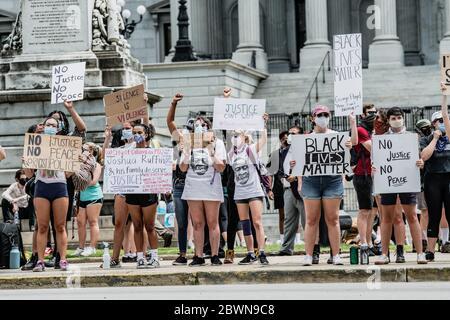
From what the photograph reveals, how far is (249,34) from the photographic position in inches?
2301

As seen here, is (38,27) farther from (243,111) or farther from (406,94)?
(406,94)

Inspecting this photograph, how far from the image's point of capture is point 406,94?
50.7 meters

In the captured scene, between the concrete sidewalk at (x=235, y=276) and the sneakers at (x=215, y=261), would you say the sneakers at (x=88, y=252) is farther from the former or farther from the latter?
the concrete sidewalk at (x=235, y=276)

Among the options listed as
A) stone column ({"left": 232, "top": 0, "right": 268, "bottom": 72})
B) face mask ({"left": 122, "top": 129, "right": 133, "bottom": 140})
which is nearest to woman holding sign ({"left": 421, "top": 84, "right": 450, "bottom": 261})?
face mask ({"left": 122, "top": 129, "right": 133, "bottom": 140})

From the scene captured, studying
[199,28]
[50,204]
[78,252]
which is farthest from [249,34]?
[50,204]

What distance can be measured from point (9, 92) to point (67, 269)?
7357 mm

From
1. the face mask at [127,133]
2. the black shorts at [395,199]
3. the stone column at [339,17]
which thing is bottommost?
the black shorts at [395,199]

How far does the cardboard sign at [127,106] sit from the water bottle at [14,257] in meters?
2.06

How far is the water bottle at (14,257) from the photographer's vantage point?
19.8 metres

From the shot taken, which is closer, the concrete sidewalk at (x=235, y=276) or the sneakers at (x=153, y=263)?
the concrete sidewalk at (x=235, y=276)

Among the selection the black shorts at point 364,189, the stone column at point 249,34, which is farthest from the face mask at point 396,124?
the stone column at point 249,34

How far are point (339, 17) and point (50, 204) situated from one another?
4460 cm

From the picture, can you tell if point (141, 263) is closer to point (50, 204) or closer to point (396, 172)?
point (50, 204)
